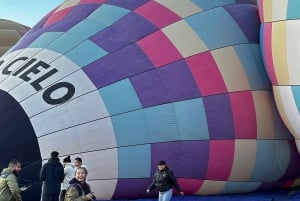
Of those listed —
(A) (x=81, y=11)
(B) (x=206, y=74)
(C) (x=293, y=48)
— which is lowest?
(B) (x=206, y=74)

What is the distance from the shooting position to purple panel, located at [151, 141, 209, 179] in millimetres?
6199

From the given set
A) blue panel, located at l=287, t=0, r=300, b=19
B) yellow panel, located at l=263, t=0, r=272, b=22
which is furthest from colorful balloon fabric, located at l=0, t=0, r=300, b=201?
blue panel, located at l=287, t=0, r=300, b=19

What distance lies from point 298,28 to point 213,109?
157 cm

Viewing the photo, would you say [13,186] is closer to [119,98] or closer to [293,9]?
[119,98]

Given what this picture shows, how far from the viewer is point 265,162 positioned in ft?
22.0

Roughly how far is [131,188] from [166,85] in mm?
1495

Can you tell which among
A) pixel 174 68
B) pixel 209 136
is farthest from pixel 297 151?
pixel 174 68

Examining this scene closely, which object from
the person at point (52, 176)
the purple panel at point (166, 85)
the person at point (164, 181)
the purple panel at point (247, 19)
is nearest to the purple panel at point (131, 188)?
the person at point (164, 181)

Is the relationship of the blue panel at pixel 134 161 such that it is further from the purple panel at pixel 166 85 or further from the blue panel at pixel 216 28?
the blue panel at pixel 216 28

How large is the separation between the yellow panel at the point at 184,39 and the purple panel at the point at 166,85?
0.84 ft

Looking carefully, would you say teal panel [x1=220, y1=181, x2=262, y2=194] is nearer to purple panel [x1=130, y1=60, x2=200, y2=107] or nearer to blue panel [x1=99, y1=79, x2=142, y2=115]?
purple panel [x1=130, y1=60, x2=200, y2=107]

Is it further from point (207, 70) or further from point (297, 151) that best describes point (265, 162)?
point (207, 70)

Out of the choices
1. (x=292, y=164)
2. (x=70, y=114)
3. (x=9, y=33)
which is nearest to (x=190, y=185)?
(x=292, y=164)

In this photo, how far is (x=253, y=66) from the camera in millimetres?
6906
